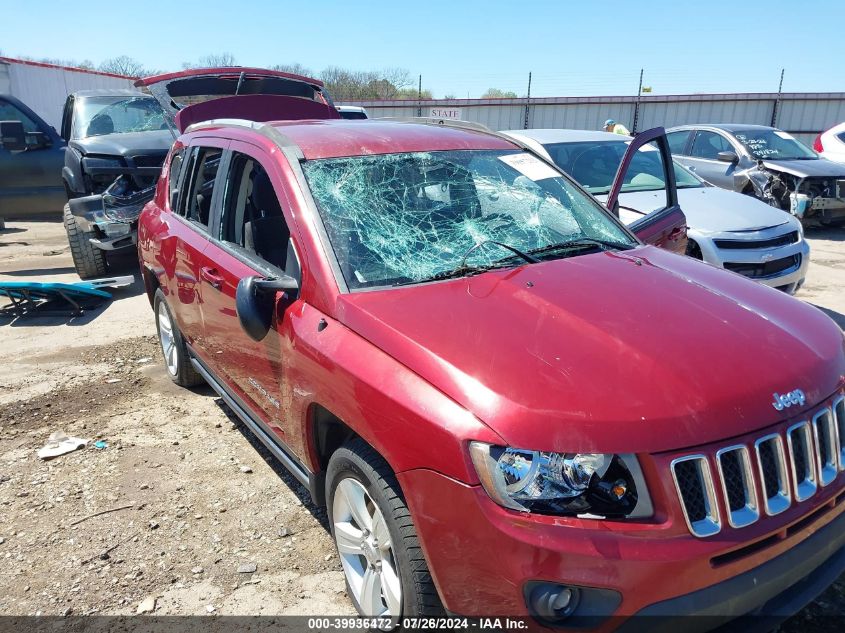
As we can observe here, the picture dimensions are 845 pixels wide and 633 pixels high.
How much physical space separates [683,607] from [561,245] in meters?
1.66

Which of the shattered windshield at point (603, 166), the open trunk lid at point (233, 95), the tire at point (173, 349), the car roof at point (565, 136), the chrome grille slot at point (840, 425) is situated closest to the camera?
the chrome grille slot at point (840, 425)

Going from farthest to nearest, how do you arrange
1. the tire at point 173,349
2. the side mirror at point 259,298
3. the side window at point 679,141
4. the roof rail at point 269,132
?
the side window at point 679,141 → the tire at point 173,349 → the roof rail at point 269,132 → the side mirror at point 259,298

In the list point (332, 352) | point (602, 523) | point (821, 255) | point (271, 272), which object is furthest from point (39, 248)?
point (821, 255)

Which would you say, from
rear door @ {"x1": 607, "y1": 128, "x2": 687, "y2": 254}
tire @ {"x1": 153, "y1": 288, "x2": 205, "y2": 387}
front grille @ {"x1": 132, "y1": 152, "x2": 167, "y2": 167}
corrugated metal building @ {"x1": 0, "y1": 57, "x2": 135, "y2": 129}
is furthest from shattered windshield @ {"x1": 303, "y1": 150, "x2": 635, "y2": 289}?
corrugated metal building @ {"x1": 0, "y1": 57, "x2": 135, "y2": 129}

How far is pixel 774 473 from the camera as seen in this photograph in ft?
6.08

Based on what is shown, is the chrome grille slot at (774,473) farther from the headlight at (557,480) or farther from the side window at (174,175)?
the side window at (174,175)

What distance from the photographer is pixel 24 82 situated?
52.2 feet

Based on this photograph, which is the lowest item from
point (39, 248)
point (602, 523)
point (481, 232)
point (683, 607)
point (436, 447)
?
point (39, 248)

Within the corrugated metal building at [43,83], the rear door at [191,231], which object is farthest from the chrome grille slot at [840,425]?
the corrugated metal building at [43,83]

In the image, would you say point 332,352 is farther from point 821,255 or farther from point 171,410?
point 821,255

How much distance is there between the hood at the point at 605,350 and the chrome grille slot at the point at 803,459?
0.08m

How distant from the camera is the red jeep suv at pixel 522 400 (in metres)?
→ 1.71

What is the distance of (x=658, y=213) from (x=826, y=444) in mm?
2388

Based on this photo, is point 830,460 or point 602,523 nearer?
point 602,523
